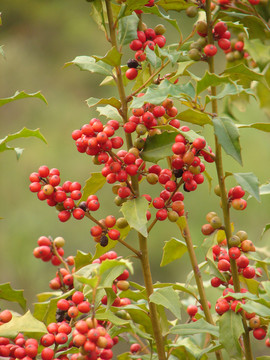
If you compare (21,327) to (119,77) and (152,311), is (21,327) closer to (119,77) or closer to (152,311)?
(152,311)

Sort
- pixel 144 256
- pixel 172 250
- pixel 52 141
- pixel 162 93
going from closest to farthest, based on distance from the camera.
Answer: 1. pixel 162 93
2. pixel 144 256
3. pixel 172 250
4. pixel 52 141

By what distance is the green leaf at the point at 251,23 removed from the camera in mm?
830

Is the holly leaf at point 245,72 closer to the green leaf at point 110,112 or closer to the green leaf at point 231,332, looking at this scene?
the green leaf at point 110,112

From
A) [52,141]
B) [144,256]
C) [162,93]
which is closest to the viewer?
[162,93]

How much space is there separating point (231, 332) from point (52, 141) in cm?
260

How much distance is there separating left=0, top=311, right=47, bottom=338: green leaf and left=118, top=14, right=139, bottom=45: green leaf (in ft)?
1.33

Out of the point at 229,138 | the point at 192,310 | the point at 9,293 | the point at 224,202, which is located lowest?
the point at 192,310

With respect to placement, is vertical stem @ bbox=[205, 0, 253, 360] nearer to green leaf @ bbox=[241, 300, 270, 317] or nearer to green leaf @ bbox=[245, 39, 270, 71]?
green leaf @ bbox=[241, 300, 270, 317]

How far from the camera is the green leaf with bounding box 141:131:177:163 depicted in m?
Result: 0.72

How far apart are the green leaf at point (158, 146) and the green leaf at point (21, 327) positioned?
26 cm

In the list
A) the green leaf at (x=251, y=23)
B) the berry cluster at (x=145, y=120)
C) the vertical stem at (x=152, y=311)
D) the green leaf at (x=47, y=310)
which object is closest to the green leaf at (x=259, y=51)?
the green leaf at (x=251, y=23)

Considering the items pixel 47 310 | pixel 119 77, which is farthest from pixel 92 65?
pixel 47 310

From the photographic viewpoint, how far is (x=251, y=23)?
0.85 meters

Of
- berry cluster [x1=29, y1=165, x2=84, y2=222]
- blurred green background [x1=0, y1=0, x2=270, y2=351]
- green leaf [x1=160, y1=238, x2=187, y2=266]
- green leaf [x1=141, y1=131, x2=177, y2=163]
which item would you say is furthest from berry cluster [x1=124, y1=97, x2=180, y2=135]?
blurred green background [x1=0, y1=0, x2=270, y2=351]
